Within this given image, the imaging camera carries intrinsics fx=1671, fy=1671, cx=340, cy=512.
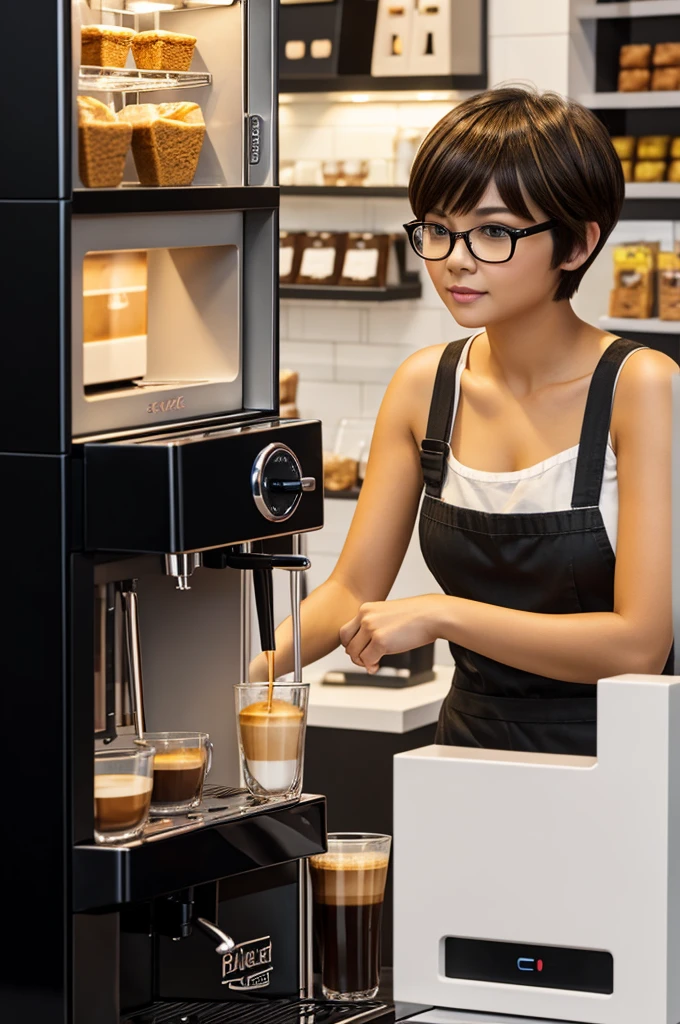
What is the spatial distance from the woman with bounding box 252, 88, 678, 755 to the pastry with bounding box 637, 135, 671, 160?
233 cm

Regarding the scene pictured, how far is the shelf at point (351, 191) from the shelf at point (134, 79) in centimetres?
270

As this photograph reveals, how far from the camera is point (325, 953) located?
5.11ft

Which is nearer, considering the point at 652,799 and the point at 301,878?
the point at 652,799

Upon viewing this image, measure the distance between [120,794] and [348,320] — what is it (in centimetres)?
327

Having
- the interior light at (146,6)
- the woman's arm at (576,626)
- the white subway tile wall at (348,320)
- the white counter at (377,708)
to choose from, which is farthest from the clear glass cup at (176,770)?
the white subway tile wall at (348,320)

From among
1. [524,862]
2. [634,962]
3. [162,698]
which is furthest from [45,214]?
[634,962]

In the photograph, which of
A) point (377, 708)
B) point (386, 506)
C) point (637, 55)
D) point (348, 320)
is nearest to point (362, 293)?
point (348, 320)

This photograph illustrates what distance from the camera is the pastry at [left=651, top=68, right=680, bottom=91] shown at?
415cm

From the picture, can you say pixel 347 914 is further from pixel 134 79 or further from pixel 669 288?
pixel 669 288

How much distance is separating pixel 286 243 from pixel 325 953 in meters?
3.11

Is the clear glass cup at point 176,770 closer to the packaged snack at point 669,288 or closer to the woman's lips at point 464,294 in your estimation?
the woman's lips at point 464,294

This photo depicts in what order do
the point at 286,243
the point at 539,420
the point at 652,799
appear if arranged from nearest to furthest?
the point at 652,799
the point at 539,420
the point at 286,243

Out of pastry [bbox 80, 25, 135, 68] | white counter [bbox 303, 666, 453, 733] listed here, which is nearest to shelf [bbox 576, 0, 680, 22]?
white counter [bbox 303, 666, 453, 733]

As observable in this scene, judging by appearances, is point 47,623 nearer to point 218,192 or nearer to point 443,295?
point 218,192
